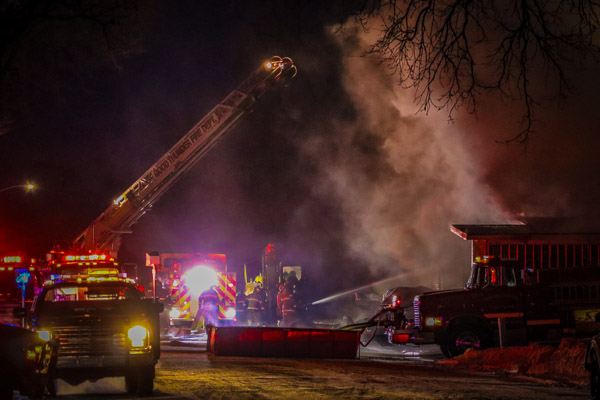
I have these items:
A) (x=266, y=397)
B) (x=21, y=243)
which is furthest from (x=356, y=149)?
(x=21, y=243)

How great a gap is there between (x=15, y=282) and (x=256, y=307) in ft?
23.7

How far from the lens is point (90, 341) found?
962cm

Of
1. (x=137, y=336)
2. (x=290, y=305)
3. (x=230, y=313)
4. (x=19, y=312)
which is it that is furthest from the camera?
(x=230, y=313)

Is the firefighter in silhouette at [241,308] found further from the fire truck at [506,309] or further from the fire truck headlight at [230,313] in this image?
the fire truck at [506,309]

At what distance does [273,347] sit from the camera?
1573 centimetres

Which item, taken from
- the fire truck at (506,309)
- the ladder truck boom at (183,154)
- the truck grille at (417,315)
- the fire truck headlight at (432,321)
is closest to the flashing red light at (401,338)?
the fire truck at (506,309)

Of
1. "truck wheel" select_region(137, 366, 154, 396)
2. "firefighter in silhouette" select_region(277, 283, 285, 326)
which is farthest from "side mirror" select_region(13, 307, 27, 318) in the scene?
"firefighter in silhouette" select_region(277, 283, 285, 326)

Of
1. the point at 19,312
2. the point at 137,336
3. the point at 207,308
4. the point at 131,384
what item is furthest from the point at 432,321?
the point at 19,312

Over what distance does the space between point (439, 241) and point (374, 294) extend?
9.63 feet

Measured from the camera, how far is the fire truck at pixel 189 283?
73.5 feet

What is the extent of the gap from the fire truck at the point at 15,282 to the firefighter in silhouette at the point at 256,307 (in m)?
6.62

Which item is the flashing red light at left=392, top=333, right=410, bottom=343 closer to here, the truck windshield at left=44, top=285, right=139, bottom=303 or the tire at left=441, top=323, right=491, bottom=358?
the tire at left=441, top=323, right=491, bottom=358

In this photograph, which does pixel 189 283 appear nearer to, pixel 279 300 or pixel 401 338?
pixel 279 300

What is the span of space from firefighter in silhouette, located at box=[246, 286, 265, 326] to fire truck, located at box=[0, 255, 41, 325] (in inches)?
261
